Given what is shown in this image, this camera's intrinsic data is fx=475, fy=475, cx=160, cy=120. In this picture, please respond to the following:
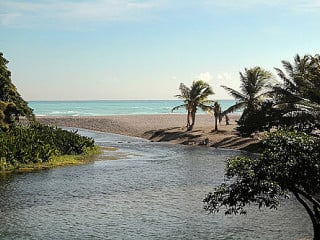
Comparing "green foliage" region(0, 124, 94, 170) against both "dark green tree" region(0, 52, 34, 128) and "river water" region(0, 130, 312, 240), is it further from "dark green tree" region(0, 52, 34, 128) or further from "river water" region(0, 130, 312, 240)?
"river water" region(0, 130, 312, 240)

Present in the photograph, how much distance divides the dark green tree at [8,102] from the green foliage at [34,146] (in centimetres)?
122

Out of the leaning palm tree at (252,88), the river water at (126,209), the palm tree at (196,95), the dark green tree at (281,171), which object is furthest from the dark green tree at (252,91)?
the dark green tree at (281,171)

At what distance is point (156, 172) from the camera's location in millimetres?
31938

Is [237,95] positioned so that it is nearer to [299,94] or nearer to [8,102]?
[299,94]

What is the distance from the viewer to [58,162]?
35156 millimetres

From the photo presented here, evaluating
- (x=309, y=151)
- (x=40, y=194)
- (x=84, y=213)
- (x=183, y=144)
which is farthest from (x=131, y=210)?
(x=183, y=144)

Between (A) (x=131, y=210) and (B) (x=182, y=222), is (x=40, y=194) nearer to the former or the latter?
(A) (x=131, y=210)

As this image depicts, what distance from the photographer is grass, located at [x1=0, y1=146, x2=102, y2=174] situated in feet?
103

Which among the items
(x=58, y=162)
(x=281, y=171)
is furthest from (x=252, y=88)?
(x=281, y=171)

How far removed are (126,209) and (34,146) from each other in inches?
623

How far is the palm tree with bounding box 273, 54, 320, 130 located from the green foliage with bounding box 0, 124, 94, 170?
686 inches

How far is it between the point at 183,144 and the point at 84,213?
119ft

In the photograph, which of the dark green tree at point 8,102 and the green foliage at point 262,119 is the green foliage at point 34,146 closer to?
the dark green tree at point 8,102

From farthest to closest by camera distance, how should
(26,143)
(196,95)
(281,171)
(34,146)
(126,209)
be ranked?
1. (196,95)
2. (26,143)
3. (34,146)
4. (126,209)
5. (281,171)
